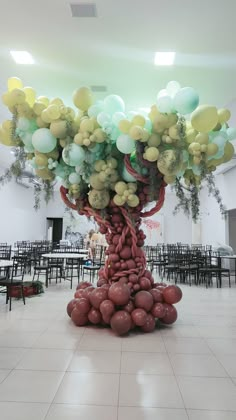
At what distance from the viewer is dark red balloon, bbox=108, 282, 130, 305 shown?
3629mm

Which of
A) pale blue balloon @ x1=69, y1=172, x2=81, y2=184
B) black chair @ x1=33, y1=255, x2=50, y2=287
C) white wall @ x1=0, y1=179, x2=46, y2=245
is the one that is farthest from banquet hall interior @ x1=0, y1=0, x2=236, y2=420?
white wall @ x1=0, y1=179, x2=46, y2=245

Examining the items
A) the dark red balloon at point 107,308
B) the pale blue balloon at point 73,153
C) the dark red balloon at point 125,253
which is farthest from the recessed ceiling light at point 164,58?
the dark red balloon at point 107,308

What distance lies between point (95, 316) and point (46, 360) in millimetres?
1048

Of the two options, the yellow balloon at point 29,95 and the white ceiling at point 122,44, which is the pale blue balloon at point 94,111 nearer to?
the yellow balloon at point 29,95

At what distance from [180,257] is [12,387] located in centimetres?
638

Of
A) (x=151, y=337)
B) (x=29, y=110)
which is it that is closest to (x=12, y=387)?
(x=151, y=337)

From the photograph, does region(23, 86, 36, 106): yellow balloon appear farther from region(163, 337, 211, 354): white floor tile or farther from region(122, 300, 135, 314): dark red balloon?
region(163, 337, 211, 354): white floor tile

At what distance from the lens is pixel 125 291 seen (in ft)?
12.0

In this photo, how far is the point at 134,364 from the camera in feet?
9.28

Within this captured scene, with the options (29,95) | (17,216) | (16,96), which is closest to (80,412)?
(16,96)

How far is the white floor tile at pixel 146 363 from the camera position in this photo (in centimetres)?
268

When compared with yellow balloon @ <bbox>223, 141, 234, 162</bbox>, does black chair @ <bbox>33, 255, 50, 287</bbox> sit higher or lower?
lower

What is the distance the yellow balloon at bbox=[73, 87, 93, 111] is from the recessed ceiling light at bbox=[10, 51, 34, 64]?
145cm

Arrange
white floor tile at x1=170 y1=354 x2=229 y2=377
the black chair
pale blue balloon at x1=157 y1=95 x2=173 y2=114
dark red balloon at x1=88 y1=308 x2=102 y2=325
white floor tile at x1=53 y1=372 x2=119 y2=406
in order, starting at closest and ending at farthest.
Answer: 1. white floor tile at x1=53 y1=372 x2=119 y2=406
2. white floor tile at x1=170 y1=354 x2=229 y2=377
3. pale blue balloon at x1=157 y1=95 x2=173 y2=114
4. dark red balloon at x1=88 y1=308 x2=102 y2=325
5. the black chair
